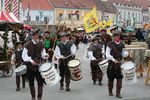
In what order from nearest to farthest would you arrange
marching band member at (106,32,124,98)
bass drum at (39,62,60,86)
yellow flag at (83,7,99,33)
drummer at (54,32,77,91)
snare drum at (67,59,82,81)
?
bass drum at (39,62,60,86)
marching band member at (106,32,124,98)
snare drum at (67,59,82,81)
drummer at (54,32,77,91)
yellow flag at (83,7,99,33)

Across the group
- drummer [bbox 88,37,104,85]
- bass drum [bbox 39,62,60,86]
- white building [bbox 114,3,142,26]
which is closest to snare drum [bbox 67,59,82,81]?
drummer [bbox 88,37,104,85]

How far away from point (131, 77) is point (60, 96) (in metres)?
1.92

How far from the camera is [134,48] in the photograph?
18.1 meters

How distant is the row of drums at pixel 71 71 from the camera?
1136 cm

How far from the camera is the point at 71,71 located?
13.8 metres

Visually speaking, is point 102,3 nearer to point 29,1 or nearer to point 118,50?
point 29,1

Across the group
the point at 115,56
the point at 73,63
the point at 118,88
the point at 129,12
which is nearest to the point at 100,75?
the point at 73,63

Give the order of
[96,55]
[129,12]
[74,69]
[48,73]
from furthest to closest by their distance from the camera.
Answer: [129,12] → [96,55] → [74,69] → [48,73]

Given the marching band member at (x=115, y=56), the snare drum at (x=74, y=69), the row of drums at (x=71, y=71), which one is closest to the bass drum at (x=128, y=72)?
the row of drums at (x=71, y=71)

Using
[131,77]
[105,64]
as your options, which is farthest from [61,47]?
[131,77]

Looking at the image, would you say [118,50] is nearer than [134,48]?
Yes

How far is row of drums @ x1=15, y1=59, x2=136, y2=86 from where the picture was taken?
447 inches

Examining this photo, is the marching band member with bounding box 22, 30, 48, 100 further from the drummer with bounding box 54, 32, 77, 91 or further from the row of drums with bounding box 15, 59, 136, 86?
the drummer with bounding box 54, 32, 77, 91

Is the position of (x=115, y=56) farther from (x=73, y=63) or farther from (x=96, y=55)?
(x=96, y=55)
